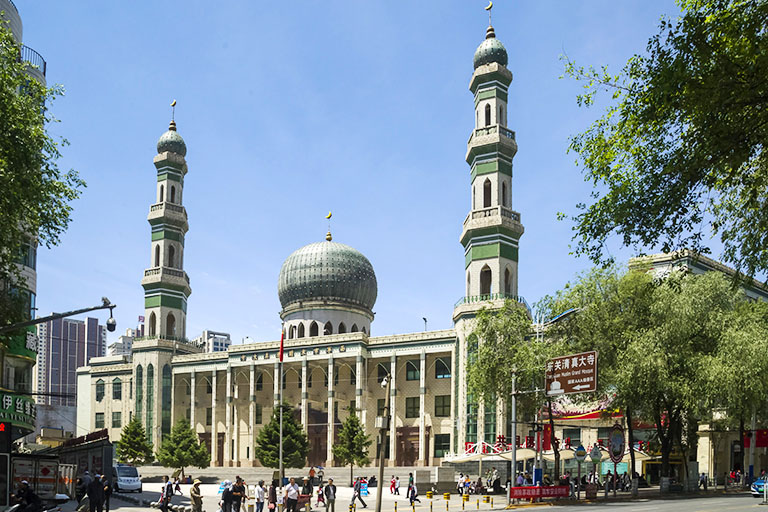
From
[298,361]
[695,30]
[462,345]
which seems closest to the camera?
[695,30]

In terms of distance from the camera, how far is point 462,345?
67.8 meters

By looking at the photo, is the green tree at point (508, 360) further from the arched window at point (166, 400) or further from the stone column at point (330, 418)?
the arched window at point (166, 400)

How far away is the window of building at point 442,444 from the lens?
240 ft

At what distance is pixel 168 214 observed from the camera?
86.5 meters

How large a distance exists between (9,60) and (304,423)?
55484 mm

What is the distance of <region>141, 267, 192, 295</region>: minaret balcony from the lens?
85.4 m

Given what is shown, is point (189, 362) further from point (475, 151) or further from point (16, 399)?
point (16, 399)

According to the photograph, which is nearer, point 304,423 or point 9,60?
point 9,60

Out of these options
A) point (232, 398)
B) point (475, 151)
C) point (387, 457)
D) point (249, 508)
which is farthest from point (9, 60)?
point (232, 398)

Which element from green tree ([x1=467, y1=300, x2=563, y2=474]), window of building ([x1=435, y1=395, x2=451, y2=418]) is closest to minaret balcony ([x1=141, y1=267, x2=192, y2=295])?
window of building ([x1=435, y1=395, x2=451, y2=418])

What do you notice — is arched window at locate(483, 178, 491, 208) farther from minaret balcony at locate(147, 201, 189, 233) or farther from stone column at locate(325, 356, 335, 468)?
minaret balcony at locate(147, 201, 189, 233)

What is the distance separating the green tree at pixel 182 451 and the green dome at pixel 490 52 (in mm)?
38262

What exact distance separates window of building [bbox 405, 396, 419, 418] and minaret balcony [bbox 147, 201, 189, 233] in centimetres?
2865

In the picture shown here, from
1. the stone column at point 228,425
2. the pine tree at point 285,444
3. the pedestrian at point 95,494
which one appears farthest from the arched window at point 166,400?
the pedestrian at point 95,494
